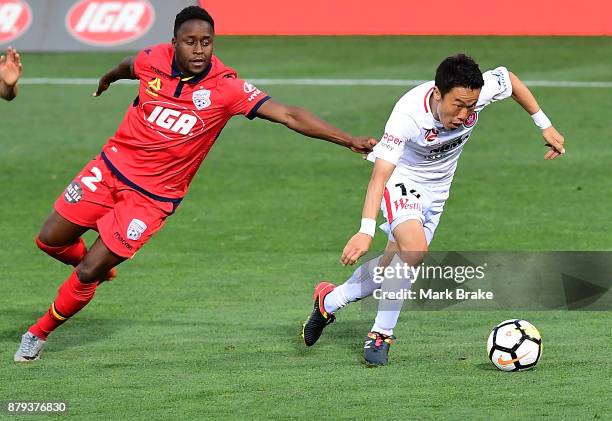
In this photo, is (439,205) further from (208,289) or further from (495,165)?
(495,165)

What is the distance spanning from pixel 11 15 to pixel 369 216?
1560cm

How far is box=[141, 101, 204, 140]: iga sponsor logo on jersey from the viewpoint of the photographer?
32.0ft

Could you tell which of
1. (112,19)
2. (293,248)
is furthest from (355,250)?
(112,19)

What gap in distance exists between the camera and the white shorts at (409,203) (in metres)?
9.72

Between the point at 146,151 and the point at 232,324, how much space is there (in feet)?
5.95

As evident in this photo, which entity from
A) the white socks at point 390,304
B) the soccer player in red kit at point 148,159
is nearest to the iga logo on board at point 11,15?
the soccer player in red kit at point 148,159

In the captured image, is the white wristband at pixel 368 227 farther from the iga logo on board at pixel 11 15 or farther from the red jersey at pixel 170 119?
the iga logo on board at pixel 11 15

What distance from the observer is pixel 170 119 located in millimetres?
9781

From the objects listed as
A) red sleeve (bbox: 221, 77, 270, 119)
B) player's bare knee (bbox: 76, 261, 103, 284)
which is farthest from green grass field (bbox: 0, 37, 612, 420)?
red sleeve (bbox: 221, 77, 270, 119)

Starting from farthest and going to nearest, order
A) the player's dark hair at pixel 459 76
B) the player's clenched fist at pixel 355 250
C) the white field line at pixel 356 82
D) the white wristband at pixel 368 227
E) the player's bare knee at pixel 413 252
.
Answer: the white field line at pixel 356 82 < the player's bare knee at pixel 413 252 < the player's dark hair at pixel 459 76 < the white wristband at pixel 368 227 < the player's clenched fist at pixel 355 250

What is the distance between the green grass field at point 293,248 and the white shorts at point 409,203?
0.92 m

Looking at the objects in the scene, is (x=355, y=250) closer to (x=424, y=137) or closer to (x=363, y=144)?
(x=363, y=144)

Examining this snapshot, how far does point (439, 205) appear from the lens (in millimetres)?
10156

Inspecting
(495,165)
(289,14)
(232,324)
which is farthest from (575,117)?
(232,324)
